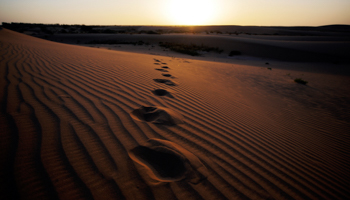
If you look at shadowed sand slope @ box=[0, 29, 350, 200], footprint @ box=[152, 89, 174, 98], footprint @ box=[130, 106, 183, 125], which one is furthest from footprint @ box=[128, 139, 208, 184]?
footprint @ box=[152, 89, 174, 98]

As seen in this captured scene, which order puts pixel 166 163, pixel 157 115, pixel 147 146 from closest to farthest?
pixel 166 163, pixel 147 146, pixel 157 115

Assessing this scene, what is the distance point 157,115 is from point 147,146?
668 mm

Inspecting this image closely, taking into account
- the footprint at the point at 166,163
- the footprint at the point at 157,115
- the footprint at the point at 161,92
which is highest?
the footprint at the point at 161,92

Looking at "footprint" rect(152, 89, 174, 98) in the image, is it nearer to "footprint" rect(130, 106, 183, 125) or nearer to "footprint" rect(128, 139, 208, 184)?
"footprint" rect(130, 106, 183, 125)

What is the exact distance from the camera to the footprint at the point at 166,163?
1.27 metres

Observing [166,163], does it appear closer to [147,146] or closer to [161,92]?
[147,146]

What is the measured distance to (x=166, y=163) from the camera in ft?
4.61

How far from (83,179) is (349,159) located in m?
3.31

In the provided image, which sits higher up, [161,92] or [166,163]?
[161,92]

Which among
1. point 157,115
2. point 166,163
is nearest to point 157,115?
point 157,115

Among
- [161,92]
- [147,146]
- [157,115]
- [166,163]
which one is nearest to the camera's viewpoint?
[166,163]

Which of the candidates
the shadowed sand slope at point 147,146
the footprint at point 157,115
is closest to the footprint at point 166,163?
the shadowed sand slope at point 147,146

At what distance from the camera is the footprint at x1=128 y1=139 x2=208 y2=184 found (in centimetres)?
127

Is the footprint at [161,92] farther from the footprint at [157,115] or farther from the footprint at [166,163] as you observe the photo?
the footprint at [166,163]
